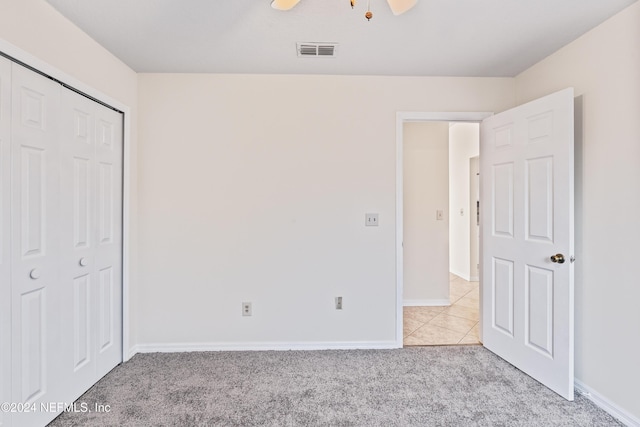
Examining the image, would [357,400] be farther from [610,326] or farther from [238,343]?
[610,326]

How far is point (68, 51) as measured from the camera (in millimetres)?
1896

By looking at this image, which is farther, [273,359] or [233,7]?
[273,359]

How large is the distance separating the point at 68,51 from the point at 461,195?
5.29 m

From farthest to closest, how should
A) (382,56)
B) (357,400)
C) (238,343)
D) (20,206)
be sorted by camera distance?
(238,343), (382,56), (357,400), (20,206)

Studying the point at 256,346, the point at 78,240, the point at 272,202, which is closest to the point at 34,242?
the point at 78,240

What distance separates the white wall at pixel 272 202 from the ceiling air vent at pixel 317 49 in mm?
366

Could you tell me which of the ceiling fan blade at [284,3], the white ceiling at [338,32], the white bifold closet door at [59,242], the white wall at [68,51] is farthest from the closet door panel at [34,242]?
the ceiling fan blade at [284,3]

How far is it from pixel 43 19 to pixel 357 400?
9.66ft

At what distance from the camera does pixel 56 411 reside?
1804mm

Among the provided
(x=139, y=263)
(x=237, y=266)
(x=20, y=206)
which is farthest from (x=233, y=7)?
(x=139, y=263)

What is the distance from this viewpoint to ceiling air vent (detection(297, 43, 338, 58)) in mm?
2191

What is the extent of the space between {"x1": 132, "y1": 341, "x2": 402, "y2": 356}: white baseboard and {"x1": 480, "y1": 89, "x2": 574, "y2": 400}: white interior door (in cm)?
95

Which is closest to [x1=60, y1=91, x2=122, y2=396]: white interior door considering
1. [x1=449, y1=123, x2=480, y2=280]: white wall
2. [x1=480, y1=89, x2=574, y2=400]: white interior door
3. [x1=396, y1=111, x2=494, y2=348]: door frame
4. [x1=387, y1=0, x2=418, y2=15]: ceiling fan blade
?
[x1=387, y1=0, x2=418, y2=15]: ceiling fan blade

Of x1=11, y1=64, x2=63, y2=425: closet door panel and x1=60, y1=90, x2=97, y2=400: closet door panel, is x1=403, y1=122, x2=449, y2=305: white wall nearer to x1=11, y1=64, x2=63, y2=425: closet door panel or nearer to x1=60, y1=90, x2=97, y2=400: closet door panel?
x1=60, y1=90, x2=97, y2=400: closet door panel
